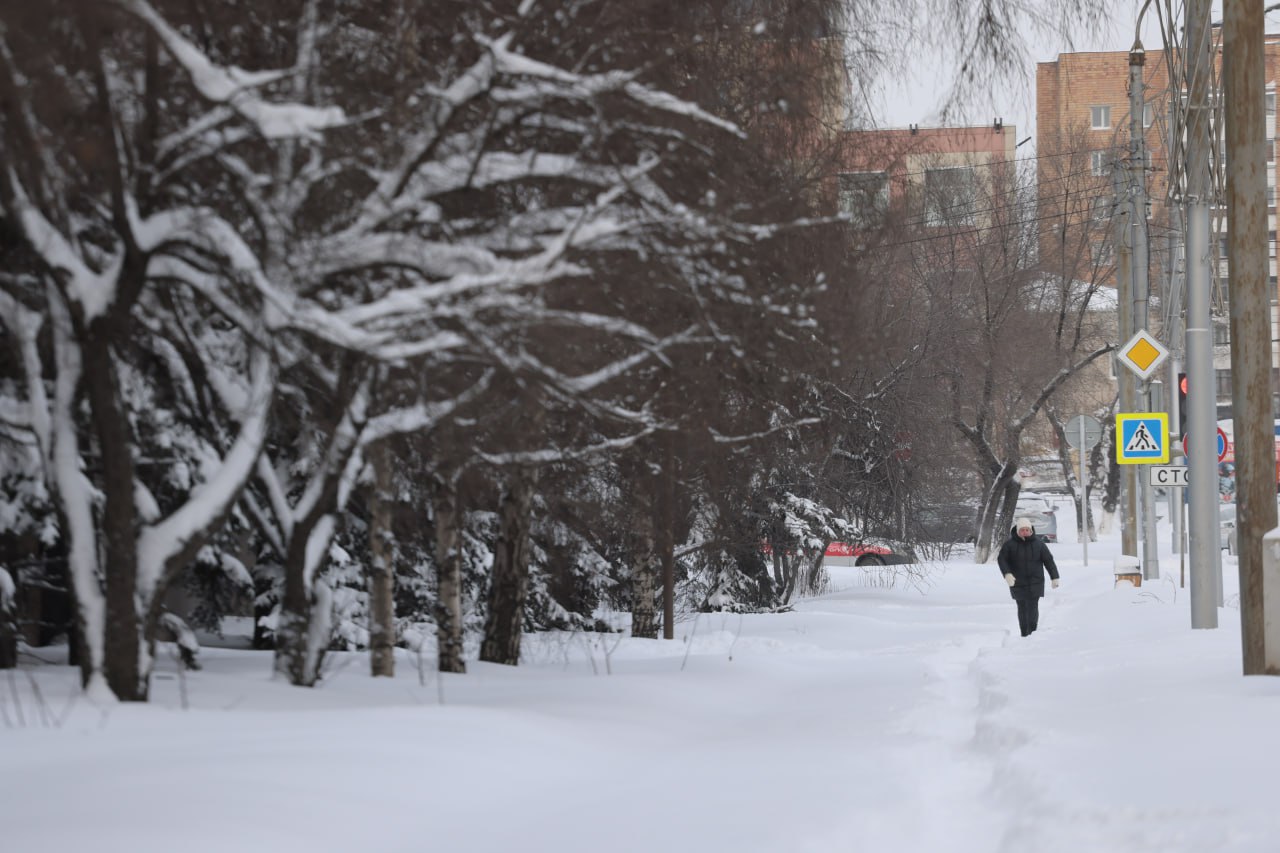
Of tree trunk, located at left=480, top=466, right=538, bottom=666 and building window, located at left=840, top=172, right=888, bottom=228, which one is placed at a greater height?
building window, located at left=840, top=172, right=888, bottom=228

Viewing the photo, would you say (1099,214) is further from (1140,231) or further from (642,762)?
(642,762)

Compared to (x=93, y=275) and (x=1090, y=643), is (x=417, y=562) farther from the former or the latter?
(x=93, y=275)

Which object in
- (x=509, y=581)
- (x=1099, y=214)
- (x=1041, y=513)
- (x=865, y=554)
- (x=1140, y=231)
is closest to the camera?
(x=509, y=581)

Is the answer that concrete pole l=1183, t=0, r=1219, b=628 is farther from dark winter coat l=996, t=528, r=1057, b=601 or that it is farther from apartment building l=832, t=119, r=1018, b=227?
dark winter coat l=996, t=528, r=1057, b=601

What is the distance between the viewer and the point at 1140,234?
A: 98.3ft

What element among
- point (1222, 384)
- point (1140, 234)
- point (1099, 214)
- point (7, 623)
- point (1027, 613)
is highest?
point (1099, 214)

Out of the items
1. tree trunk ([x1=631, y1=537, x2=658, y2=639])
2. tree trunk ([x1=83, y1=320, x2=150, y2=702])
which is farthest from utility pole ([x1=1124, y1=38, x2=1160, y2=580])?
tree trunk ([x1=83, y1=320, x2=150, y2=702])

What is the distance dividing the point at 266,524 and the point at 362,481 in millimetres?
970

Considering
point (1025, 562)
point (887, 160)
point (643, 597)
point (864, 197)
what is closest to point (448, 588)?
point (864, 197)

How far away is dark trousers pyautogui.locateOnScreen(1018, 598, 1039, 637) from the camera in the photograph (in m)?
21.1

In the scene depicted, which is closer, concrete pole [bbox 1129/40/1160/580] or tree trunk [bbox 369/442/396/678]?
tree trunk [bbox 369/442/396/678]

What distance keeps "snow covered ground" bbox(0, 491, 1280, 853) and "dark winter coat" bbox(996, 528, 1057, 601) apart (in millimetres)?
5520

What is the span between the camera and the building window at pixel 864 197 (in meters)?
12.5

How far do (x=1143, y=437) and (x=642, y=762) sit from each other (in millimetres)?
16228
